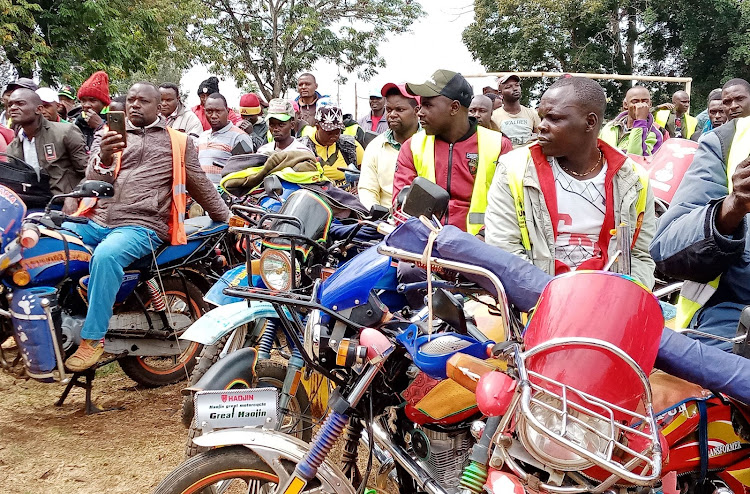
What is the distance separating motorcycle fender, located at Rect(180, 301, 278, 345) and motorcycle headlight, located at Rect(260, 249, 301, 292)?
335 millimetres

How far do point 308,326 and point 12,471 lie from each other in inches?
95.7

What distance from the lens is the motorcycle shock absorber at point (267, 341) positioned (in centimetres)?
300

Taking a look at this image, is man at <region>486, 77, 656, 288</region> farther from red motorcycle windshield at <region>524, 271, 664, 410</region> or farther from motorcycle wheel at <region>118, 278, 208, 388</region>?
motorcycle wheel at <region>118, 278, 208, 388</region>

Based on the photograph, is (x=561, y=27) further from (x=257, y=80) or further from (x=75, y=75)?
(x=75, y=75)

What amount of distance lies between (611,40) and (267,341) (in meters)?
23.6

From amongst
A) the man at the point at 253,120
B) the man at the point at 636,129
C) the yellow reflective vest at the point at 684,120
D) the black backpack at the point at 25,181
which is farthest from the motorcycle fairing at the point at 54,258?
the yellow reflective vest at the point at 684,120

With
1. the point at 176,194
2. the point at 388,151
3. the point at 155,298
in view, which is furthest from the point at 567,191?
the point at 155,298

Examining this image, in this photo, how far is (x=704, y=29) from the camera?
812 inches

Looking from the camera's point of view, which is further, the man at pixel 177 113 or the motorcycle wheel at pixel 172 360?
the man at pixel 177 113

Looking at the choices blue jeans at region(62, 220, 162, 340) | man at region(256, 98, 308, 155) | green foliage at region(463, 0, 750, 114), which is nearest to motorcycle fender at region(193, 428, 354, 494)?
blue jeans at region(62, 220, 162, 340)

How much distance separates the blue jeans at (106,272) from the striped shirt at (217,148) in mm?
1863

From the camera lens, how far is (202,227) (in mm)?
4699

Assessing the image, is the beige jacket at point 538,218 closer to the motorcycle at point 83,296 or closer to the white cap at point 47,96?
the motorcycle at point 83,296

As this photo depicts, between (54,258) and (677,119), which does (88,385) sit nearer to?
(54,258)
